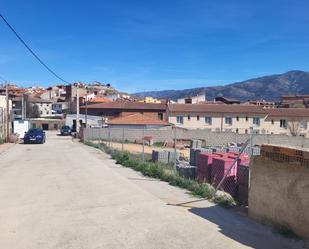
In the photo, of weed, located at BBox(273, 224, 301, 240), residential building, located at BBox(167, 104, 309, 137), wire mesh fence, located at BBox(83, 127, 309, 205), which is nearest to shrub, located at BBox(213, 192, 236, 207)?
wire mesh fence, located at BBox(83, 127, 309, 205)

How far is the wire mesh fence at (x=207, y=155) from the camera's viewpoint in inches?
468

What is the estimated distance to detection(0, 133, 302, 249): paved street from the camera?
806 cm

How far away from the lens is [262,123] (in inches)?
3206

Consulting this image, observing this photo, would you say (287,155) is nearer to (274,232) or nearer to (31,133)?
(274,232)

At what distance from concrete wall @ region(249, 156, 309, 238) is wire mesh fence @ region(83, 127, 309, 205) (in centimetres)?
110

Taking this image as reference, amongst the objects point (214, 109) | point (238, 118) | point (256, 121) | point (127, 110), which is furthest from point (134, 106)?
point (256, 121)

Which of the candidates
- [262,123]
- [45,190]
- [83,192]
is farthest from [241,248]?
[262,123]

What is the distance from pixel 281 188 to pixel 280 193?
94 millimetres

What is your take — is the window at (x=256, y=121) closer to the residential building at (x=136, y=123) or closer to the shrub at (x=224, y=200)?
the residential building at (x=136, y=123)

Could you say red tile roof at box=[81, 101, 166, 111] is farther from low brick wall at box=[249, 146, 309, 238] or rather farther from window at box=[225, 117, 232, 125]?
low brick wall at box=[249, 146, 309, 238]

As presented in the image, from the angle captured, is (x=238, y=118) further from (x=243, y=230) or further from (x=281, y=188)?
(x=243, y=230)

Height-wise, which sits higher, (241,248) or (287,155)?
(287,155)

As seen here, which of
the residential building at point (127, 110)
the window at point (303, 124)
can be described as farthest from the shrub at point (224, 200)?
the window at point (303, 124)

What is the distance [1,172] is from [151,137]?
3446 cm
